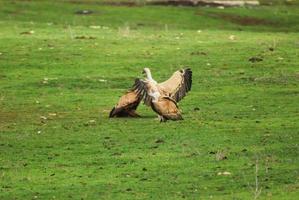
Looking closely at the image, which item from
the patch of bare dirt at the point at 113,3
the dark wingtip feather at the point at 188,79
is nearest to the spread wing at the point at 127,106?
the dark wingtip feather at the point at 188,79

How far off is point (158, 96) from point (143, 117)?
1.59m

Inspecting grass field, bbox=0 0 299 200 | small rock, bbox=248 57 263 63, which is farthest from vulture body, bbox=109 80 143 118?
small rock, bbox=248 57 263 63

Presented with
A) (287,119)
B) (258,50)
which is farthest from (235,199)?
(258,50)

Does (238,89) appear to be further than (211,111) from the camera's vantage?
Yes

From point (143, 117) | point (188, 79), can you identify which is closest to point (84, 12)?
point (143, 117)

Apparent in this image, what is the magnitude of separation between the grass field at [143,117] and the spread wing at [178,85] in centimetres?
50

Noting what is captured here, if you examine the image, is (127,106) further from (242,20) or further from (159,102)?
(242,20)

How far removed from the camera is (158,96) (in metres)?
19.7

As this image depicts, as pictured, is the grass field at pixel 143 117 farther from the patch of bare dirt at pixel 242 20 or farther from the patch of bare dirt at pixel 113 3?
the patch of bare dirt at pixel 113 3

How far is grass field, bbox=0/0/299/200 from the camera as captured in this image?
50.1 ft

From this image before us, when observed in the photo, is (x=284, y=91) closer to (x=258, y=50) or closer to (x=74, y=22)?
(x=258, y=50)

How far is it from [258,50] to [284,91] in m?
5.99

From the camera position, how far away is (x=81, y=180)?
1545 centimetres

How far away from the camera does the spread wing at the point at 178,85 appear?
2042 cm
